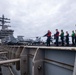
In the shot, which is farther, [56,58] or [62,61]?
[56,58]

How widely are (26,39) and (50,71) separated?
910 inches

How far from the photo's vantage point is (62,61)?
4.24 meters

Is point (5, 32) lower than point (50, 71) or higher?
higher

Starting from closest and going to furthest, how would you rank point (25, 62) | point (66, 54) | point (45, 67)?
point (66, 54)
point (45, 67)
point (25, 62)

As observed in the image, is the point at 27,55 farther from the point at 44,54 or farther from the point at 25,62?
the point at 44,54

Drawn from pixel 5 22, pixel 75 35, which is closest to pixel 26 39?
pixel 75 35

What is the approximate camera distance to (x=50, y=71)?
4961 millimetres

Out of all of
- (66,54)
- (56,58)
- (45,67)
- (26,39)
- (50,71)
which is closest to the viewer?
(66,54)

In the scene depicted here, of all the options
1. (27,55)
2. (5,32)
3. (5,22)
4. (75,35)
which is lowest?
(27,55)

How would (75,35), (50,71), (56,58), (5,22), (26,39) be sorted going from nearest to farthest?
(56,58) → (50,71) → (75,35) → (26,39) → (5,22)

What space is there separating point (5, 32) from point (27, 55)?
38004 mm

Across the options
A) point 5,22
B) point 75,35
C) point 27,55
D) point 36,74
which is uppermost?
point 5,22

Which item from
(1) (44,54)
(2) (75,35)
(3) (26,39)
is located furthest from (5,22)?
(1) (44,54)

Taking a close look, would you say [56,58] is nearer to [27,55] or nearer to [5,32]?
[27,55]
